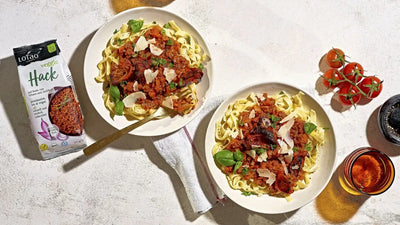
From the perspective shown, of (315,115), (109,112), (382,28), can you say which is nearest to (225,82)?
(315,115)

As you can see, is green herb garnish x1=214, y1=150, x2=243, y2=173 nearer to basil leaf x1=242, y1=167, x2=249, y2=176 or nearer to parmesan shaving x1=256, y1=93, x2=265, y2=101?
basil leaf x1=242, y1=167, x2=249, y2=176

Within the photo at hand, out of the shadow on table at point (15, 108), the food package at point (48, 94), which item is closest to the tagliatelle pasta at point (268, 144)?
the food package at point (48, 94)

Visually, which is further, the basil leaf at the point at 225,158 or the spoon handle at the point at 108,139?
the spoon handle at the point at 108,139

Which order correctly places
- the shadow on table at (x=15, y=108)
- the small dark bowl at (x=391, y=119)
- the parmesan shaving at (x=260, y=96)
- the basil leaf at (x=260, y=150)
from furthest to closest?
1. the shadow on table at (x=15, y=108)
2. the small dark bowl at (x=391, y=119)
3. the parmesan shaving at (x=260, y=96)
4. the basil leaf at (x=260, y=150)

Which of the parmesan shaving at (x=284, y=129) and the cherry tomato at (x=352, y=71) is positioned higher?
the cherry tomato at (x=352, y=71)

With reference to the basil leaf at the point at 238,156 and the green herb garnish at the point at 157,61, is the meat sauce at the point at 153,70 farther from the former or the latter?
the basil leaf at the point at 238,156

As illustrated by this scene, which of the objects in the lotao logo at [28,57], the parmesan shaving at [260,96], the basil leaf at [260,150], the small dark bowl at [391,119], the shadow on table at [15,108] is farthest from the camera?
the shadow on table at [15,108]

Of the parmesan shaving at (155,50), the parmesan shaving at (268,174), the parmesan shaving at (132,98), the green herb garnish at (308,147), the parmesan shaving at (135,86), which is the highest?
the parmesan shaving at (155,50)
